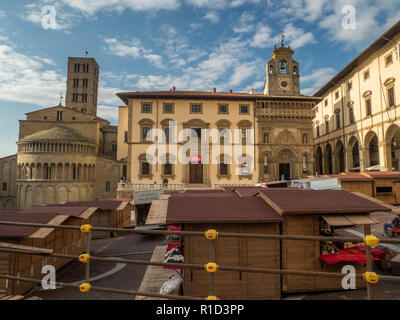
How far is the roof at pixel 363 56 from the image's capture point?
27888 mm

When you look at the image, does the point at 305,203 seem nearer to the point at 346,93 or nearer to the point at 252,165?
the point at 252,165

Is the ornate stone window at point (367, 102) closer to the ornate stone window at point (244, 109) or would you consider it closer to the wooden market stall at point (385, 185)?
the wooden market stall at point (385, 185)

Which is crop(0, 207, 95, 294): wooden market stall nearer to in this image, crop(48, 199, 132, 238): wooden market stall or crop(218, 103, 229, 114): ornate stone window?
crop(48, 199, 132, 238): wooden market stall

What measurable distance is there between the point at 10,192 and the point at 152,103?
3652 cm

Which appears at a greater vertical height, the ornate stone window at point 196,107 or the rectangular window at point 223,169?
the ornate stone window at point 196,107

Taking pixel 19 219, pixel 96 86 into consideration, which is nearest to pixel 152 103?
pixel 19 219

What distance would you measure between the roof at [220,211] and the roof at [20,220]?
5250 millimetres

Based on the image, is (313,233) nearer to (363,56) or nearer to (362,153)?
(362,153)

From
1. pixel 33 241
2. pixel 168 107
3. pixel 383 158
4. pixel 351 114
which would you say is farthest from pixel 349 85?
pixel 33 241

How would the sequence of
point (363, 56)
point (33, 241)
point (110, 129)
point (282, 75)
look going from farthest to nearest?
point (110, 129) < point (282, 75) < point (363, 56) < point (33, 241)

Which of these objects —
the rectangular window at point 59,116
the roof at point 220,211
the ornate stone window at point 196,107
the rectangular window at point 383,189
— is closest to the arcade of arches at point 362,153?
the rectangular window at point 383,189

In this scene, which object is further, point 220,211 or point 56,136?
point 56,136

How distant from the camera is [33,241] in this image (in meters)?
9.28

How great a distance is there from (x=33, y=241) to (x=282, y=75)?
141 feet
